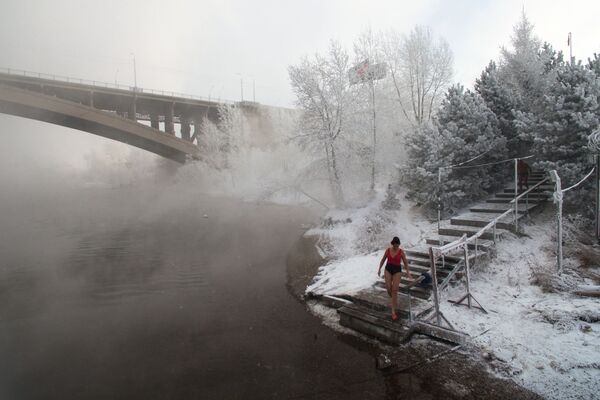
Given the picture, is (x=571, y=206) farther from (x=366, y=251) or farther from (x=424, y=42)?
(x=424, y=42)

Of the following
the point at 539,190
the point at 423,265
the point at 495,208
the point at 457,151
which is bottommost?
the point at 423,265

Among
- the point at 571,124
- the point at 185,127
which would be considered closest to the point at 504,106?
the point at 571,124

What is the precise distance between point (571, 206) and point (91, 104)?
168 feet

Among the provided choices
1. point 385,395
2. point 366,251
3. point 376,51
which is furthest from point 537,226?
point 376,51

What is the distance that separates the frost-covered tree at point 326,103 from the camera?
73.4ft

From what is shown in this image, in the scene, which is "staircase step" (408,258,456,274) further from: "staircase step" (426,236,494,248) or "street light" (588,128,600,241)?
"street light" (588,128,600,241)

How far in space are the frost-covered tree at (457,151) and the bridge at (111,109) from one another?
37781 mm

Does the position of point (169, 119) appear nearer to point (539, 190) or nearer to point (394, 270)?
point (539, 190)

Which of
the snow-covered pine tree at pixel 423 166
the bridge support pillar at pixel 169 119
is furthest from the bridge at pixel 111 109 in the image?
the snow-covered pine tree at pixel 423 166

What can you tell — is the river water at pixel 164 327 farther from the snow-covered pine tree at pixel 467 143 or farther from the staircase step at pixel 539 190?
the staircase step at pixel 539 190

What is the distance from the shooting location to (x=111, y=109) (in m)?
50.9

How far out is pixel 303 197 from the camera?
31.6 metres

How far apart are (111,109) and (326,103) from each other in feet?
142

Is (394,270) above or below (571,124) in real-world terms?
below
